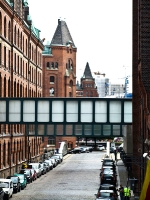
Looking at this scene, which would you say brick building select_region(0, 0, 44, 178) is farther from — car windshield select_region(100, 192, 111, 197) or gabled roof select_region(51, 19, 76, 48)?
gabled roof select_region(51, 19, 76, 48)

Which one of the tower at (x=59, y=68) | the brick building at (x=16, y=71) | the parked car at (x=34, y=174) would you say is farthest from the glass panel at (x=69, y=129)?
the tower at (x=59, y=68)

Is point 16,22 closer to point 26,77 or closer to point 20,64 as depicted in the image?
point 20,64

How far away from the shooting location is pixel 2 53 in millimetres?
56781

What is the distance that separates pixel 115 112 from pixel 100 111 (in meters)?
1.17

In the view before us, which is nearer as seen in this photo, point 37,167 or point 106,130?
point 106,130

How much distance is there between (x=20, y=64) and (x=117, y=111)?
25438 mm

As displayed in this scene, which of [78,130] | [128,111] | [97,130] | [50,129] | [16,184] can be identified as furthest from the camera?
[50,129]

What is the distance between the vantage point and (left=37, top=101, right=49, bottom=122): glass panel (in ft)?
153

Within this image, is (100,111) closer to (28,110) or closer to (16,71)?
→ (28,110)

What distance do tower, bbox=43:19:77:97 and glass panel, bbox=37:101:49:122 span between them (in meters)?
82.9

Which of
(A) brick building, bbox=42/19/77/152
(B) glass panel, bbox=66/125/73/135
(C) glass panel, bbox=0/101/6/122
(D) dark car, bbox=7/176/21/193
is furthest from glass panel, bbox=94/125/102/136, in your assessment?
(A) brick building, bbox=42/19/77/152

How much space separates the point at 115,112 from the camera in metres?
46.4

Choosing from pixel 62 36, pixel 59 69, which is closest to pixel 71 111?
pixel 59 69

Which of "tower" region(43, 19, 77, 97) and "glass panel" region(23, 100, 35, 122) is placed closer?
"glass panel" region(23, 100, 35, 122)
